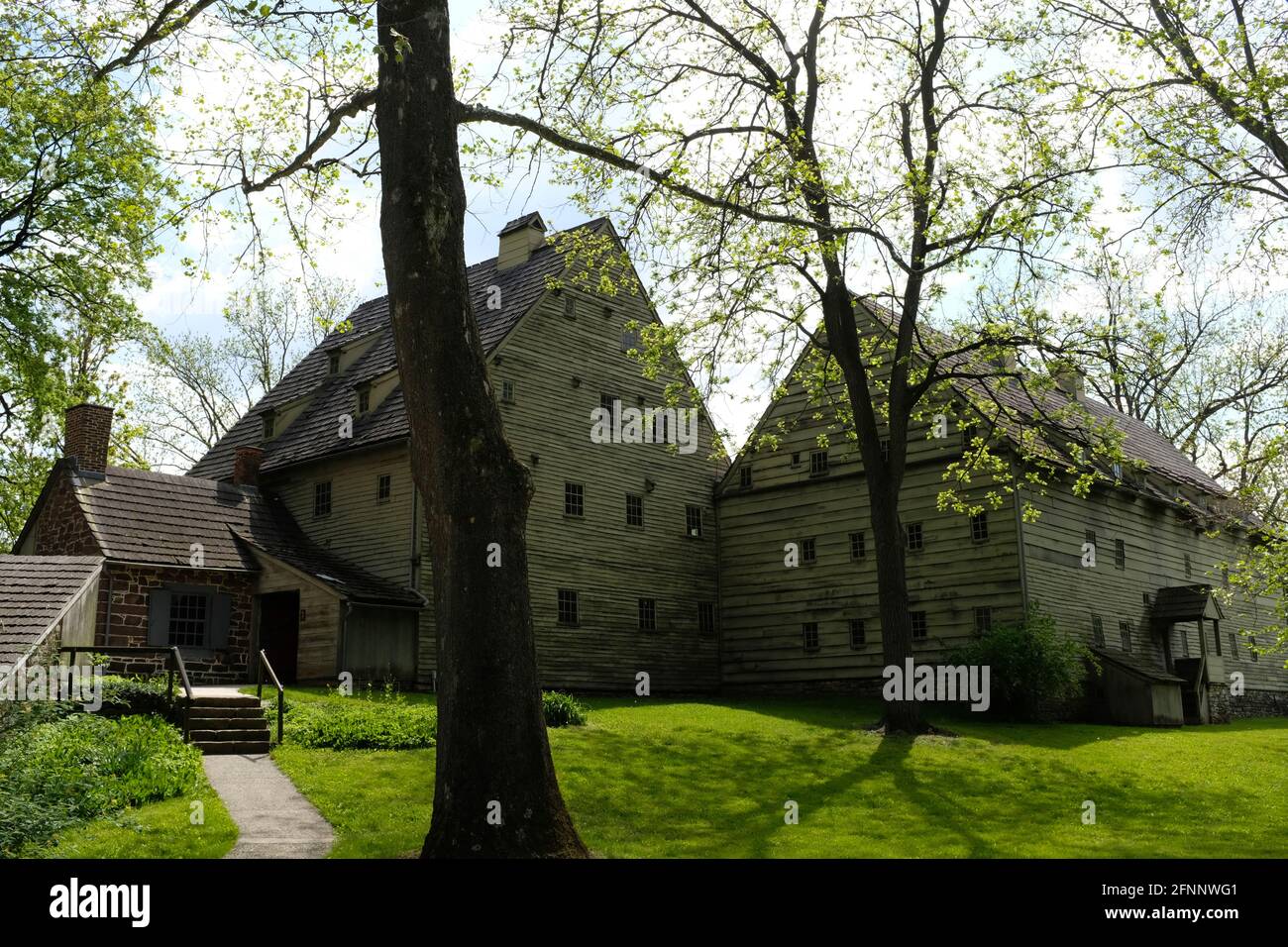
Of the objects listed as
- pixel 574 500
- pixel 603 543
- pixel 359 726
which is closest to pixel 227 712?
pixel 359 726

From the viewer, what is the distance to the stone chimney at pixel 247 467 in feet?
106

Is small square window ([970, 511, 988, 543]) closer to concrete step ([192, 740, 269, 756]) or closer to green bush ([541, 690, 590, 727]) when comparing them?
green bush ([541, 690, 590, 727])

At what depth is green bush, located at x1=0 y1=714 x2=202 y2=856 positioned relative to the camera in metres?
10.6

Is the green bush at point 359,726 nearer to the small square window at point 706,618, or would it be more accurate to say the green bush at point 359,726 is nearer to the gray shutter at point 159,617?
the gray shutter at point 159,617

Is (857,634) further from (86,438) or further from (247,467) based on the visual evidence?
(86,438)

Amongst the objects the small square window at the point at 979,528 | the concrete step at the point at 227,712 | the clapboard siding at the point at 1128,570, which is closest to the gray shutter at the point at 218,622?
the concrete step at the point at 227,712

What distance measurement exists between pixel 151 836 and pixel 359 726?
6.85 metres

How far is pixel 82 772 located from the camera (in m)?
12.9

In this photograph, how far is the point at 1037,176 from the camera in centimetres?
2034

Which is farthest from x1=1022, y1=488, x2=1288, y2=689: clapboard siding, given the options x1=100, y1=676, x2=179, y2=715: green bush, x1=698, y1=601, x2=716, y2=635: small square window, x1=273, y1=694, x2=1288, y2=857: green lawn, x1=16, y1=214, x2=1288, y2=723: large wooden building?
x1=100, y1=676, x2=179, y2=715: green bush

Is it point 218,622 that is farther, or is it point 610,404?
point 610,404

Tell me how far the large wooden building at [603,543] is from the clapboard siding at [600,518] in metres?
0.07
